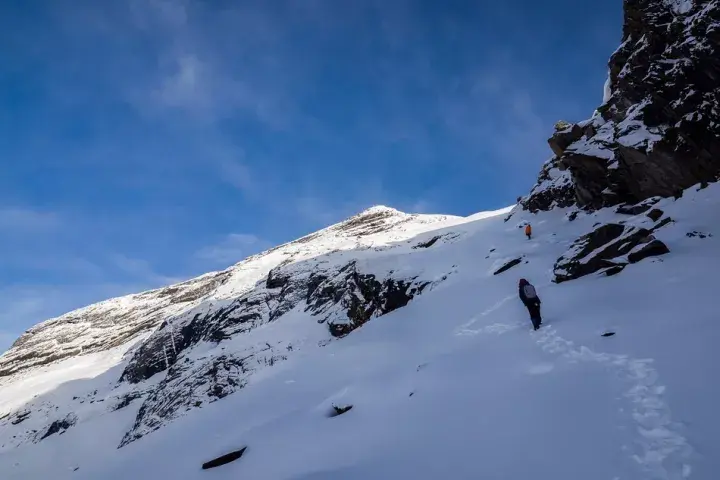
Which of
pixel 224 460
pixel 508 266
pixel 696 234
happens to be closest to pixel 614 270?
pixel 696 234

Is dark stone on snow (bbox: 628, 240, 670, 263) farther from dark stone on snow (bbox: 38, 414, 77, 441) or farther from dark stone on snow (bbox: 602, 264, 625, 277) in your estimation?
dark stone on snow (bbox: 38, 414, 77, 441)

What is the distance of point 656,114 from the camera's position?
66.8 ft

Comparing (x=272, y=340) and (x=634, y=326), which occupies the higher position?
(x=272, y=340)

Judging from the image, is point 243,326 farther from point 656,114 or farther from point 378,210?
point 378,210

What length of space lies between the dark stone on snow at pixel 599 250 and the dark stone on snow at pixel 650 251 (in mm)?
451

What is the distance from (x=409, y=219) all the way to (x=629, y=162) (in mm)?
41304

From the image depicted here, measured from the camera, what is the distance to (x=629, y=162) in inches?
828

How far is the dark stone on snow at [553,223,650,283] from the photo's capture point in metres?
14.7

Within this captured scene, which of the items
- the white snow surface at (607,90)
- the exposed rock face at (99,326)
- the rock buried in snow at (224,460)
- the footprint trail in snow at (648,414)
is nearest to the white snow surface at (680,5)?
the white snow surface at (607,90)

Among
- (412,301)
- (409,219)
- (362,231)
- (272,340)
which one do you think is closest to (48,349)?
(362,231)

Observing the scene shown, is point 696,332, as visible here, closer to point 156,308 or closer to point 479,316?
point 479,316

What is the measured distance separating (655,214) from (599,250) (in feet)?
15.0

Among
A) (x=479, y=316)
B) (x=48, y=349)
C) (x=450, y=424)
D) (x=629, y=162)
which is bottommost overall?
(x=450, y=424)

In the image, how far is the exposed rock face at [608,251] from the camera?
14.0 m
